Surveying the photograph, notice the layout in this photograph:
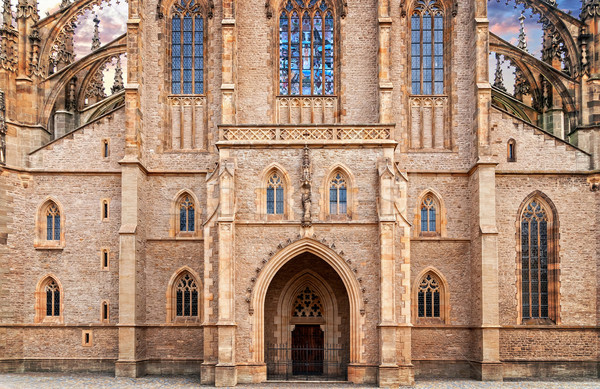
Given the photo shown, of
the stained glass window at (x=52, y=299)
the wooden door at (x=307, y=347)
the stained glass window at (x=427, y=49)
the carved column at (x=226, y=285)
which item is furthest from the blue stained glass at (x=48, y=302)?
the stained glass window at (x=427, y=49)

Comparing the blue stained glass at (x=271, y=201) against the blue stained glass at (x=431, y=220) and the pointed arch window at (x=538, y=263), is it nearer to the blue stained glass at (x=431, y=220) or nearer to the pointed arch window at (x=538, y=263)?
the blue stained glass at (x=431, y=220)

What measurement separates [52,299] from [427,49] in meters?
20.6

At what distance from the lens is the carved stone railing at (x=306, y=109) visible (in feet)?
109

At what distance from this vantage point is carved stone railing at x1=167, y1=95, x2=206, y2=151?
32969 millimetres

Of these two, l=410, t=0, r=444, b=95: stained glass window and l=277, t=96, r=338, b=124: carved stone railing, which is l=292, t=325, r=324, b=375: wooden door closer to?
l=277, t=96, r=338, b=124: carved stone railing

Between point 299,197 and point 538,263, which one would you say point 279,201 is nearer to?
point 299,197

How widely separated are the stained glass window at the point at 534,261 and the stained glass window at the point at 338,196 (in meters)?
8.72

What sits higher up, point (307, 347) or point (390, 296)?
point (390, 296)

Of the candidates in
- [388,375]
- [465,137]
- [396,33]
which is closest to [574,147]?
[465,137]

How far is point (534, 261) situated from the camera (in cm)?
3169

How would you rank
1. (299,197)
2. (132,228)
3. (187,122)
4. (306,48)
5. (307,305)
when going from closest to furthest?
1. (299,197)
2. (132,228)
3. (307,305)
4. (187,122)
5. (306,48)

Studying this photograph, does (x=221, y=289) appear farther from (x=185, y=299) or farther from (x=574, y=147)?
(x=574, y=147)

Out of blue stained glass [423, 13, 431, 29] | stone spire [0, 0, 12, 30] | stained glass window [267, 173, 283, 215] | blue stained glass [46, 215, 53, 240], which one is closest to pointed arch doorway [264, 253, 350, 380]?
stained glass window [267, 173, 283, 215]

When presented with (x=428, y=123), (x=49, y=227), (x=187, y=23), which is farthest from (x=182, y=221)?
(x=428, y=123)
